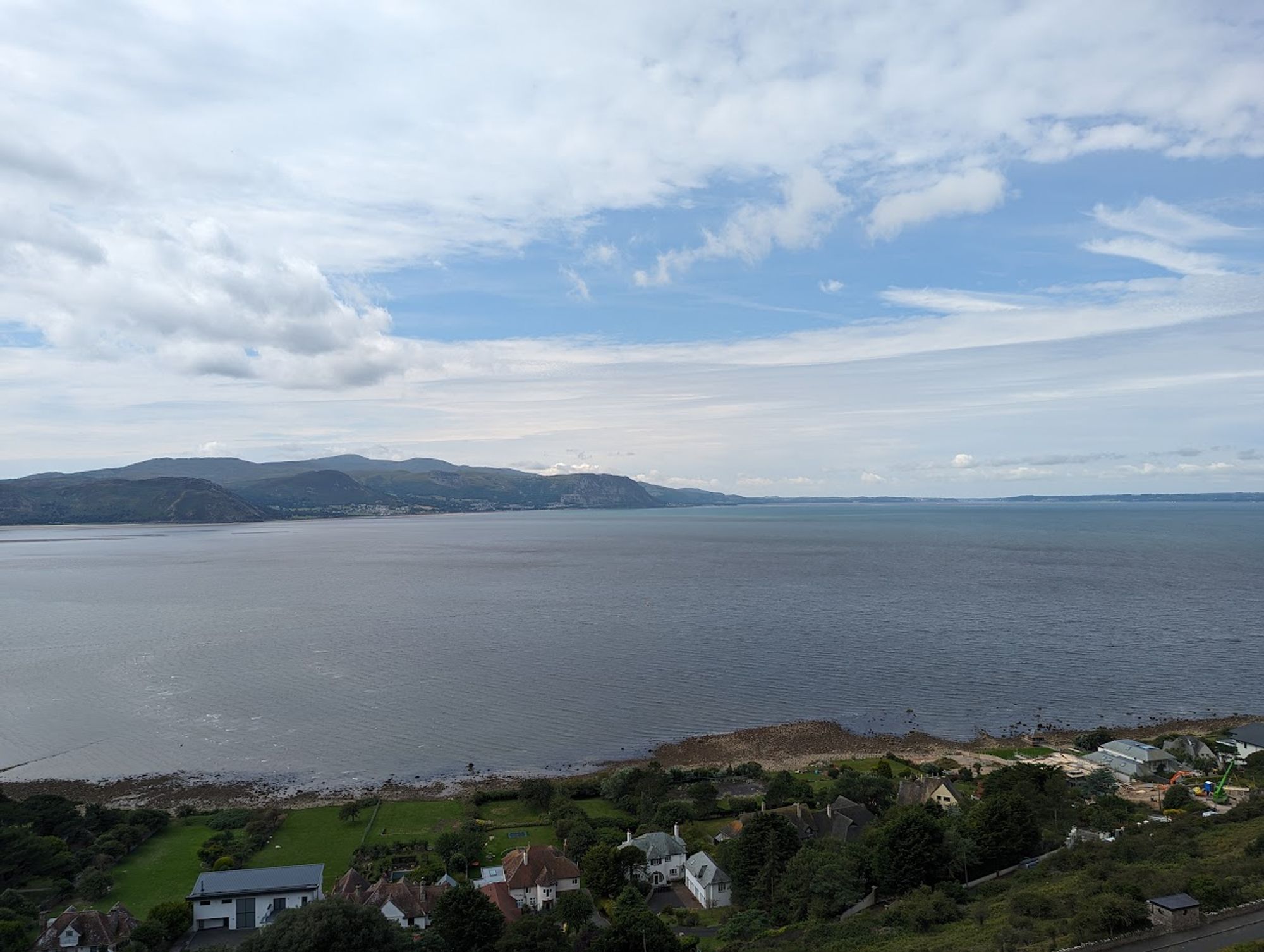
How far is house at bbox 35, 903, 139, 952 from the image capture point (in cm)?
2259

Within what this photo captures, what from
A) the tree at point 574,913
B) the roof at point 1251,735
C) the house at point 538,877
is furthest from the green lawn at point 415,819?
the roof at point 1251,735

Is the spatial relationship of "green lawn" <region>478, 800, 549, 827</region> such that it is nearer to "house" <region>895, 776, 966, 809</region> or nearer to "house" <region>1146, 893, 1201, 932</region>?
"house" <region>895, 776, 966, 809</region>

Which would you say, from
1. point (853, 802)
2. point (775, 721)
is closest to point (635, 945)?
point (853, 802)

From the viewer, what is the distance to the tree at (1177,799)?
31359mm

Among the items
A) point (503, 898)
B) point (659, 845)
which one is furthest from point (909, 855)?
point (503, 898)

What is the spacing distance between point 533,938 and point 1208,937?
15612mm

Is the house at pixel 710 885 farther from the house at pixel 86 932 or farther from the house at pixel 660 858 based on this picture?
the house at pixel 86 932

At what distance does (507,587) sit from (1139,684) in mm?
69663

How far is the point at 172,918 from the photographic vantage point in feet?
77.9

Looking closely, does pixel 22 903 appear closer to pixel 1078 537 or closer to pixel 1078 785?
pixel 1078 785

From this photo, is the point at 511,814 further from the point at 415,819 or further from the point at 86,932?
the point at 86,932

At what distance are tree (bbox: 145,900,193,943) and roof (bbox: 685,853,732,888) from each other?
53.9 feet

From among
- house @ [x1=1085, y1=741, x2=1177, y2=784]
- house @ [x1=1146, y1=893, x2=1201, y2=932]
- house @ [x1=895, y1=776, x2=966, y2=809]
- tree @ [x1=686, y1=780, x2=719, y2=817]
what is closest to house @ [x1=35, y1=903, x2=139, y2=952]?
tree @ [x1=686, y1=780, x2=719, y2=817]

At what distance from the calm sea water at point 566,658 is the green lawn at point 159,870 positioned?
7879mm
